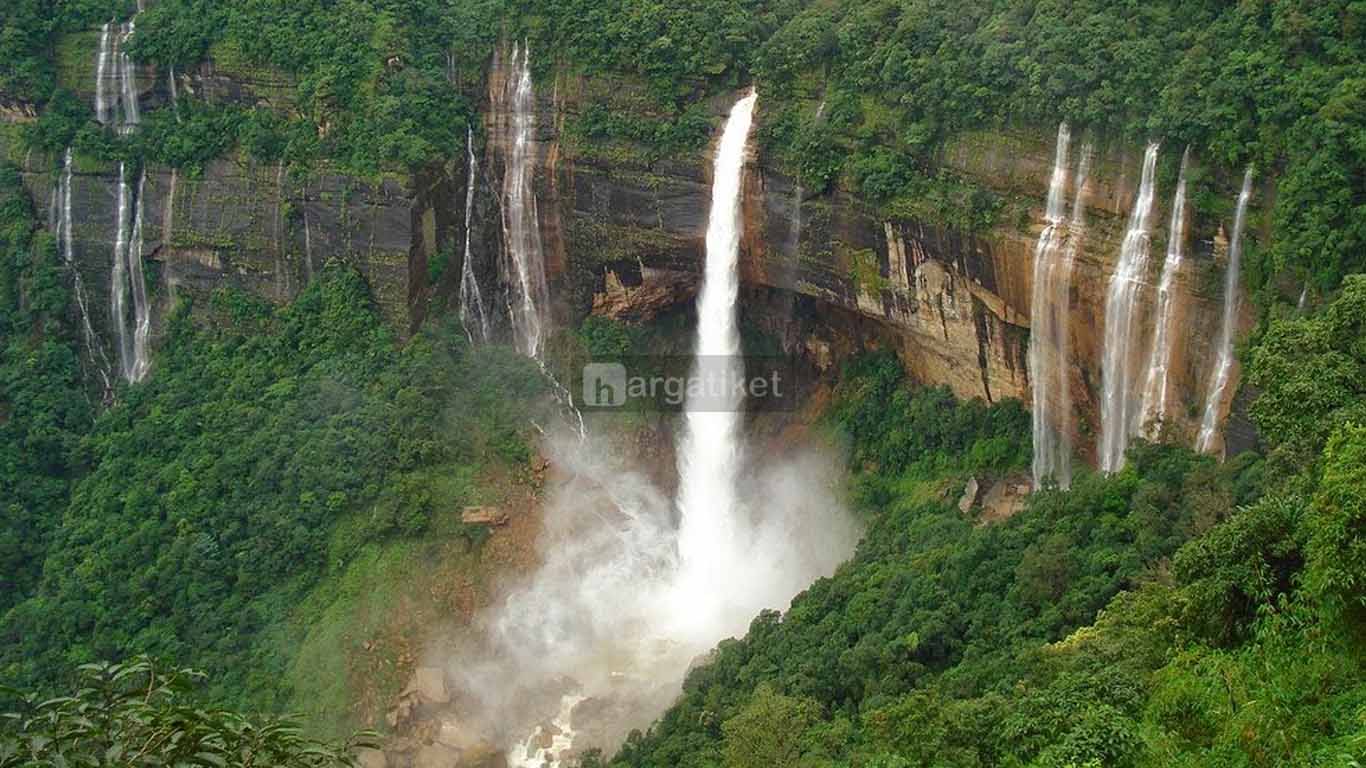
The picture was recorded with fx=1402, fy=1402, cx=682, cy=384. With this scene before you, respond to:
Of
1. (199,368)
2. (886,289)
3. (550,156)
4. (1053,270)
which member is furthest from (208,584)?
(1053,270)

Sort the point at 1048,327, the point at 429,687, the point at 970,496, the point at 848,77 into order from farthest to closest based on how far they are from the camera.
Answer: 1. the point at 848,77
2. the point at 970,496
3. the point at 429,687
4. the point at 1048,327

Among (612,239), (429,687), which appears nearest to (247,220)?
(612,239)

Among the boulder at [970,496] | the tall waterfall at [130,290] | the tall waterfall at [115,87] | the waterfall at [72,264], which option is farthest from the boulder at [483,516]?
the tall waterfall at [115,87]

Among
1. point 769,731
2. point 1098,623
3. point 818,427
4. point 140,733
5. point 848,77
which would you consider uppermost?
point 848,77

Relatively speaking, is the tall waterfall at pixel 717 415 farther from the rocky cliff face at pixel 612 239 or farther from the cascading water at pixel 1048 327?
the cascading water at pixel 1048 327

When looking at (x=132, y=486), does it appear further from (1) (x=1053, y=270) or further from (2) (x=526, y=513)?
(1) (x=1053, y=270)

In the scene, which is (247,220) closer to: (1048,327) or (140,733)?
(1048,327)
